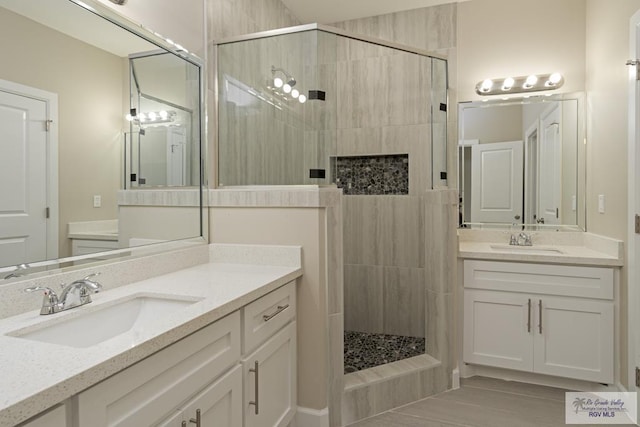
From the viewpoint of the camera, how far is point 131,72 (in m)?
1.63

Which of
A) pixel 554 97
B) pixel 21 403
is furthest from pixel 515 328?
pixel 21 403

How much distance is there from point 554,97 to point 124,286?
3205 mm

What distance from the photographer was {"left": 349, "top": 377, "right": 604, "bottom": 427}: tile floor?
2090 millimetres

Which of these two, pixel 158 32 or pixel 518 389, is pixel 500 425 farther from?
pixel 158 32

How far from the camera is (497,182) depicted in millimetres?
2998

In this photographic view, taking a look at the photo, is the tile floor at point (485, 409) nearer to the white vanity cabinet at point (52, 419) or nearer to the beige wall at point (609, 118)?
the beige wall at point (609, 118)

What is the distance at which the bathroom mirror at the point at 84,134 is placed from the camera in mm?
1203

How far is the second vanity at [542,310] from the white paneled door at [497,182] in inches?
15.5

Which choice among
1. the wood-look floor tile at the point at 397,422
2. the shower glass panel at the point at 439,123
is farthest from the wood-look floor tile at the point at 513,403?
the shower glass panel at the point at 439,123

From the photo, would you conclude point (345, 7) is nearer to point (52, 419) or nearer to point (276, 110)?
point (276, 110)

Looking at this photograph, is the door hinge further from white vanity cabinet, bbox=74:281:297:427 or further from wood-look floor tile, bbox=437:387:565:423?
white vanity cabinet, bbox=74:281:297:427

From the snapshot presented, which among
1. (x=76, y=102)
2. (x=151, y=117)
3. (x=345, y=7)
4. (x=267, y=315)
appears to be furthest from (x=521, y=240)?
(x=76, y=102)

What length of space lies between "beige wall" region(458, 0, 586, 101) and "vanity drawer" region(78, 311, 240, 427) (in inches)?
109

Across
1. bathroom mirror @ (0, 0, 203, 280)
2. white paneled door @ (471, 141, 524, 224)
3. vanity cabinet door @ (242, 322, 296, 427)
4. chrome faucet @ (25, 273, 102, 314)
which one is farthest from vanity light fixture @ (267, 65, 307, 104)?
white paneled door @ (471, 141, 524, 224)
